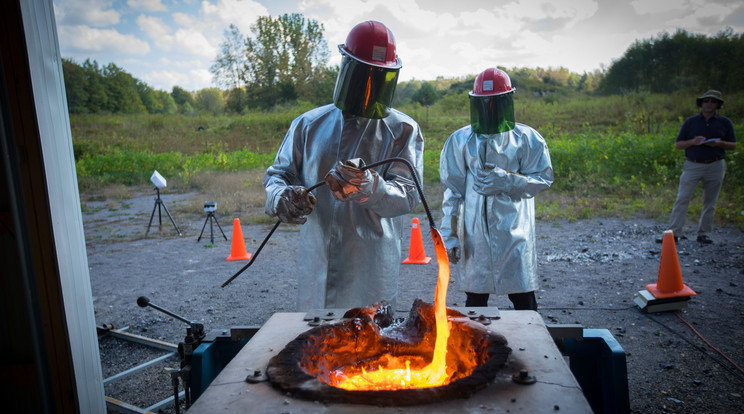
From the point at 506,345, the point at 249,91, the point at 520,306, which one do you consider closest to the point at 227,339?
the point at 506,345

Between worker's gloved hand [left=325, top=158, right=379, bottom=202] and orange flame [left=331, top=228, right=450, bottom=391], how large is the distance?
1.14 ft

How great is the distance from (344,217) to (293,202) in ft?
1.27

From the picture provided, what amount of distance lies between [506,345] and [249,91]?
2339cm

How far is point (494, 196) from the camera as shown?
2.94 metres

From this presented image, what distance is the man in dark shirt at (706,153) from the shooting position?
5414 mm

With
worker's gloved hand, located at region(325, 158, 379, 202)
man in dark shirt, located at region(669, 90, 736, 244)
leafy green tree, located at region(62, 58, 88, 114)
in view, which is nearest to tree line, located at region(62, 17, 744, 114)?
leafy green tree, located at region(62, 58, 88, 114)

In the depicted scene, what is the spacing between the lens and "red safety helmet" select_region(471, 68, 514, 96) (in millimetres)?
2889

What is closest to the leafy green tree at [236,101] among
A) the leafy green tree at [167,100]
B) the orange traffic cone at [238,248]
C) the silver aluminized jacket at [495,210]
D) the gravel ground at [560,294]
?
the leafy green tree at [167,100]

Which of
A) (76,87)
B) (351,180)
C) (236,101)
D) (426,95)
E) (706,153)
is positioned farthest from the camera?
(236,101)

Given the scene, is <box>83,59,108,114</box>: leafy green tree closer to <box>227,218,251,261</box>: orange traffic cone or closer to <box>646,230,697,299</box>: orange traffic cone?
<box>227,218,251,261</box>: orange traffic cone

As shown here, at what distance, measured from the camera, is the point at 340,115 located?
223cm

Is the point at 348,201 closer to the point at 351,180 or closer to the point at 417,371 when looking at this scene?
the point at 351,180

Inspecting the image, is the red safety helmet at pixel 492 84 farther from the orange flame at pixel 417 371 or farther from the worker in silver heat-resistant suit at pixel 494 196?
the orange flame at pixel 417 371

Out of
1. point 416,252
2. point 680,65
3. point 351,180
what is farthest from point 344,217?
point 680,65
